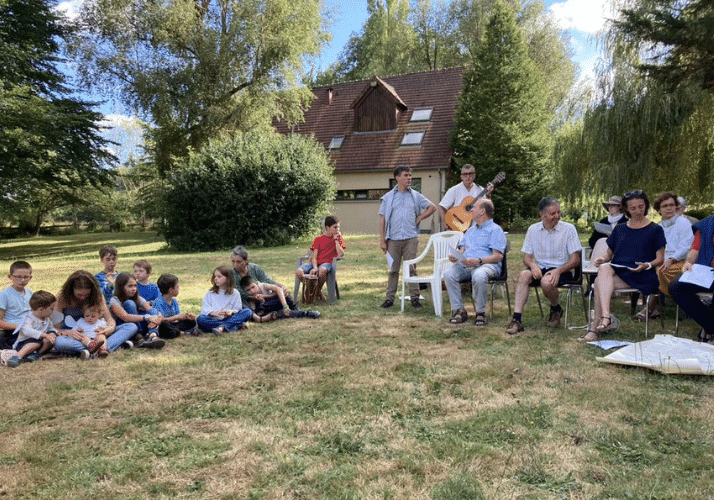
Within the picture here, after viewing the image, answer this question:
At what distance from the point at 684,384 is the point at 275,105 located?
22.0 metres

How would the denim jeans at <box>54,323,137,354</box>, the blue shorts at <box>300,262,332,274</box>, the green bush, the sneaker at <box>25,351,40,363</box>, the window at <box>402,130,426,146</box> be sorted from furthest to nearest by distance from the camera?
1. the window at <box>402,130,426,146</box>
2. the green bush
3. the blue shorts at <box>300,262,332,274</box>
4. the denim jeans at <box>54,323,137,354</box>
5. the sneaker at <box>25,351,40,363</box>

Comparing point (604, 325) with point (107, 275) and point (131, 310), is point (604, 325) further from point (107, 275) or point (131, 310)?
point (107, 275)

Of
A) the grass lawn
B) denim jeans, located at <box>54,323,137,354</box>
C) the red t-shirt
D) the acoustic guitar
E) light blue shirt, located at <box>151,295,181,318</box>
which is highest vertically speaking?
the acoustic guitar

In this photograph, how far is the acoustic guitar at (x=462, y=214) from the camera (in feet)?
25.6

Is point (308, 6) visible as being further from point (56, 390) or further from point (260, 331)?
point (56, 390)

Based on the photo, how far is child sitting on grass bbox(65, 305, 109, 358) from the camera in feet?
16.9

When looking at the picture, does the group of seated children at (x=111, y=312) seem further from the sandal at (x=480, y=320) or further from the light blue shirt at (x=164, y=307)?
the sandal at (x=480, y=320)

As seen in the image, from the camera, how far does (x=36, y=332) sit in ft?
16.6

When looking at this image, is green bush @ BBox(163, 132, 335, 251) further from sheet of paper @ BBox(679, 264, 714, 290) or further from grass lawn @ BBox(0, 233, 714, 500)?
sheet of paper @ BBox(679, 264, 714, 290)

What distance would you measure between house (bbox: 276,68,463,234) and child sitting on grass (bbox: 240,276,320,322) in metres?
17.0

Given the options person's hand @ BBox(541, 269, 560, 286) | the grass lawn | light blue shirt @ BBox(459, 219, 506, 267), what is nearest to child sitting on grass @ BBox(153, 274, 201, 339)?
the grass lawn

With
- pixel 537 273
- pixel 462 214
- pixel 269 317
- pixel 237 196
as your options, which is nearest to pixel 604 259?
pixel 537 273

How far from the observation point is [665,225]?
250 inches

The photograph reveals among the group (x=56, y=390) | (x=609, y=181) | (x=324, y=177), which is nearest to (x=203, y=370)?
(x=56, y=390)
